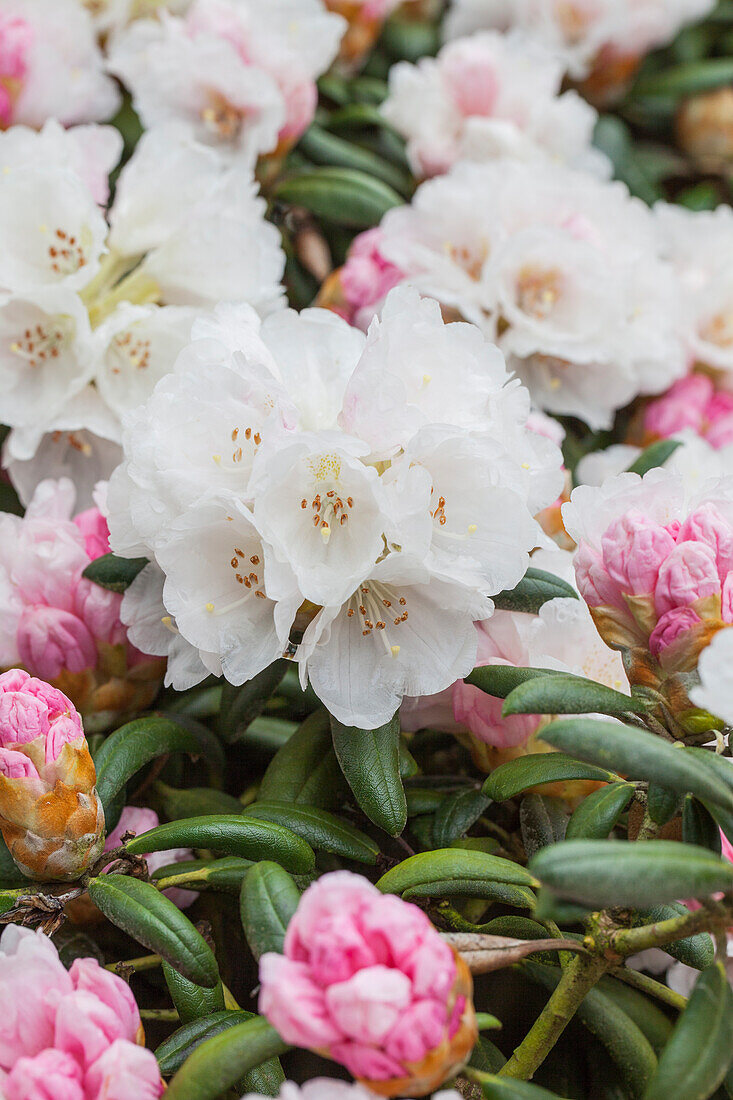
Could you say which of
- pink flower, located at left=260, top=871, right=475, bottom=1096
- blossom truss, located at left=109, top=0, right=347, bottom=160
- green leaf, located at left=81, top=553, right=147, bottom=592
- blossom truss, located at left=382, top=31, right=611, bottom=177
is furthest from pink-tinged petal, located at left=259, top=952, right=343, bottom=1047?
blossom truss, located at left=382, top=31, right=611, bottom=177

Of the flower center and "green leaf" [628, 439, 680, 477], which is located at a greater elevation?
"green leaf" [628, 439, 680, 477]

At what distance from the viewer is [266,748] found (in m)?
1.06

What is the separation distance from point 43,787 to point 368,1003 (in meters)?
0.35

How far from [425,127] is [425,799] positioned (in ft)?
3.32

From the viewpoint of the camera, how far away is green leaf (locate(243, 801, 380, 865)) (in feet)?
2.81

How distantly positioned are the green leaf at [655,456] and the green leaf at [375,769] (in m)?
0.46

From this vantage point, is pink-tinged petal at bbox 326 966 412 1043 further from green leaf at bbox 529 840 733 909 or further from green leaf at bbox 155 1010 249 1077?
green leaf at bbox 155 1010 249 1077

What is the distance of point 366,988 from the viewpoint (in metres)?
0.55

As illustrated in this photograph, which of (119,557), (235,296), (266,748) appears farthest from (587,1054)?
(235,296)

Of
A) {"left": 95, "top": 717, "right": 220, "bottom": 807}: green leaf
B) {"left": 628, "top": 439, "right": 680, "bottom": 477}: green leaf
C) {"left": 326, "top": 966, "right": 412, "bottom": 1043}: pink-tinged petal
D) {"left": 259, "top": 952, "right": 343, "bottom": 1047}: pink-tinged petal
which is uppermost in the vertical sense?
{"left": 326, "top": 966, "right": 412, "bottom": 1043}: pink-tinged petal

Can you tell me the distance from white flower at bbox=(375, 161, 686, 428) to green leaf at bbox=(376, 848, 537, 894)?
0.70 metres

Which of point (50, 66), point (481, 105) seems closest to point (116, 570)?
point (50, 66)

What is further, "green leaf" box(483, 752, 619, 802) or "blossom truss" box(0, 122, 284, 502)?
"blossom truss" box(0, 122, 284, 502)

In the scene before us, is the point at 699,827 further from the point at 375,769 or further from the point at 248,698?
the point at 248,698
